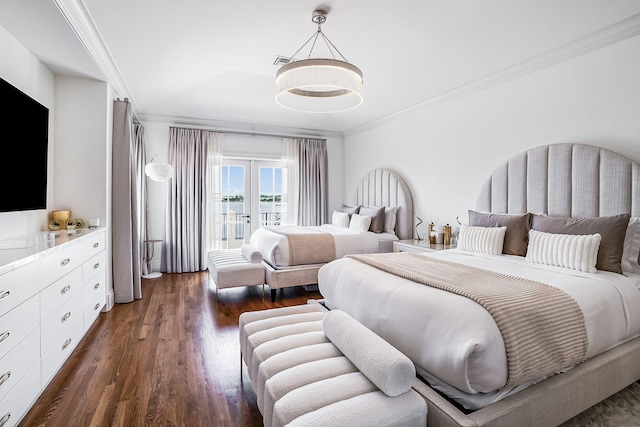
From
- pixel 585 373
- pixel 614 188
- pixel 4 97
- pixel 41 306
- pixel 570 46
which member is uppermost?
pixel 570 46

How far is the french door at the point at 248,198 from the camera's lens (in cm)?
584

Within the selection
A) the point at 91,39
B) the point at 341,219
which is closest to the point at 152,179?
the point at 91,39

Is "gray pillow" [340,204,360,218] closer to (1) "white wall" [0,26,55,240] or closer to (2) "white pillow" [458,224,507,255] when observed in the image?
(2) "white pillow" [458,224,507,255]

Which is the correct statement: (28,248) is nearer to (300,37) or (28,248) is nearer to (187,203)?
(300,37)

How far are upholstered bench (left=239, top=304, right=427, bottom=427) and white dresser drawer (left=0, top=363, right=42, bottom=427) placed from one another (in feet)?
3.60

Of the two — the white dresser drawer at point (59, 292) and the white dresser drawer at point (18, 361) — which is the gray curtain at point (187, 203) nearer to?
the white dresser drawer at point (59, 292)

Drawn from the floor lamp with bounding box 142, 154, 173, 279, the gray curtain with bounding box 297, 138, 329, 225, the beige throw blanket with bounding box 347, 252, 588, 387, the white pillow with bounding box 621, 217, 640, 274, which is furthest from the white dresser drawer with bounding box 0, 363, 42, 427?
the gray curtain with bounding box 297, 138, 329, 225

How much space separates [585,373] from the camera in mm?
1672

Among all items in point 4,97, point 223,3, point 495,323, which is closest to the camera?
point 495,323

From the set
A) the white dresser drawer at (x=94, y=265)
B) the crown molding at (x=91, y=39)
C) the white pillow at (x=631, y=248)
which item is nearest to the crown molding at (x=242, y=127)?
the crown molding at (x=91, y=39)


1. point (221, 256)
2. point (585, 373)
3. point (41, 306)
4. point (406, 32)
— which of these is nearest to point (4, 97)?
point (41, 306)

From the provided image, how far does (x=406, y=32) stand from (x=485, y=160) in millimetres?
1734

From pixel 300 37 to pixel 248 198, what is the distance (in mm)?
3577

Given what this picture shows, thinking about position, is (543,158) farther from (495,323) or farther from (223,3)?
(223,3)
